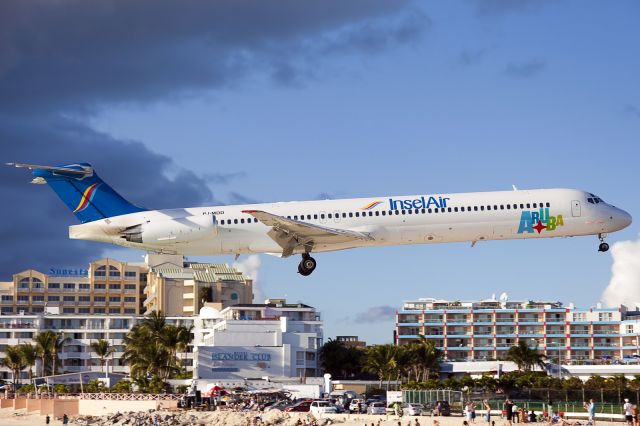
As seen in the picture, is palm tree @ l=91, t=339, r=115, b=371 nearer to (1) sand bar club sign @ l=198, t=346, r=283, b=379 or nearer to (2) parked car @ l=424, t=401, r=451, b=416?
(1) sand bar club sign @ l=198, t=346, r=283, b=379

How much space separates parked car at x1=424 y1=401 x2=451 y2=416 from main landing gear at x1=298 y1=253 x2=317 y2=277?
1457 centimetres

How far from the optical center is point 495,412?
67.1m

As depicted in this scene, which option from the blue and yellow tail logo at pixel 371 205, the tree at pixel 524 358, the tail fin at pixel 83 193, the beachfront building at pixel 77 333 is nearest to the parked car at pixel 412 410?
the blue and yellow tail logo at pixel 371 205

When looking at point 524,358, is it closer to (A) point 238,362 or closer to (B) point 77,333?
(A) point 238,362

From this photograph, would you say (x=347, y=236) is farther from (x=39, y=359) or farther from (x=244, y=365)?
(x=39, y=359)

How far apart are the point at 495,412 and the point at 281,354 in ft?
158

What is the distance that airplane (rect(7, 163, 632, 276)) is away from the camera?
60.8 metres

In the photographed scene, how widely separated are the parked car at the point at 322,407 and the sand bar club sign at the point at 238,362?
35.0 meters

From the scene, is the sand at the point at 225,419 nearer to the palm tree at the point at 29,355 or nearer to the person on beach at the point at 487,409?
the person on beach at the point at 487,409

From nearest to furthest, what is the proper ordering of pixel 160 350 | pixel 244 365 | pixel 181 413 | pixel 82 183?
pixel 82 183 < pixel 181 413 < pixel 244 365 < pixel 160 350

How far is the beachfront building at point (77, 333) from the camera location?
5807 inches

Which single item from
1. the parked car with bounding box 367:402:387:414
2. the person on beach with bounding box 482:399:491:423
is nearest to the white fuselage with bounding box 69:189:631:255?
the person on beach with bounding box 482:399:491:423

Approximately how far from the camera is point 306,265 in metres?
62.7

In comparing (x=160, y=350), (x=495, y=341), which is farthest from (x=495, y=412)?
(x=495, y=341)
